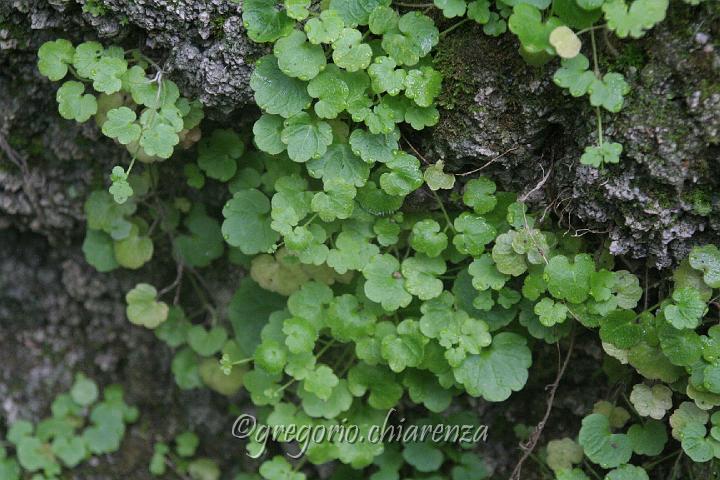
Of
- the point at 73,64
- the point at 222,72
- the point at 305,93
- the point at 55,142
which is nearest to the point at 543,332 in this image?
the point at 305,93

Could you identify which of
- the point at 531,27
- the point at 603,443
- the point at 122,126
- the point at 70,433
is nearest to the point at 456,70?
the point at 531,27

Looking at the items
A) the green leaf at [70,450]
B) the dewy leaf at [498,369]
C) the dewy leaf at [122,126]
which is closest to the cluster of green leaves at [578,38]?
the dewy leaf at [498,369]

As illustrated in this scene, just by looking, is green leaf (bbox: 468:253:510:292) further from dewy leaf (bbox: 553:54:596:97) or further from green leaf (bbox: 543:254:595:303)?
dewy leaf (bbox: 553:54:596:97)

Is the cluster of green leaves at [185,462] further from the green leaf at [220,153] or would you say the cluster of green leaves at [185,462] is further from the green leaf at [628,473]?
the green leaf at [628,473]

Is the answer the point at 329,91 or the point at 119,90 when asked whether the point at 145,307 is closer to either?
the point at 119,90

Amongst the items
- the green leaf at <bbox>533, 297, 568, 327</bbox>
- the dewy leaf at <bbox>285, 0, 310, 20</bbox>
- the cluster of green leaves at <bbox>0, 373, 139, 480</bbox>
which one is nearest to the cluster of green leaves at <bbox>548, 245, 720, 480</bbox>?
the green leaf at <bbox>533, 297, 568, 327</bbox>

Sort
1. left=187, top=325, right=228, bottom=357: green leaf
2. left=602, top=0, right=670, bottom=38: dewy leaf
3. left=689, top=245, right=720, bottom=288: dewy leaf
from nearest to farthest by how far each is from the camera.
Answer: left=602, top=0, right=670, bottom=38: dewy leaf, left=689, top=245, right=720, bottom=288: dewy leaf, left=187, top=325, right=228, bottom=357: green leaf
